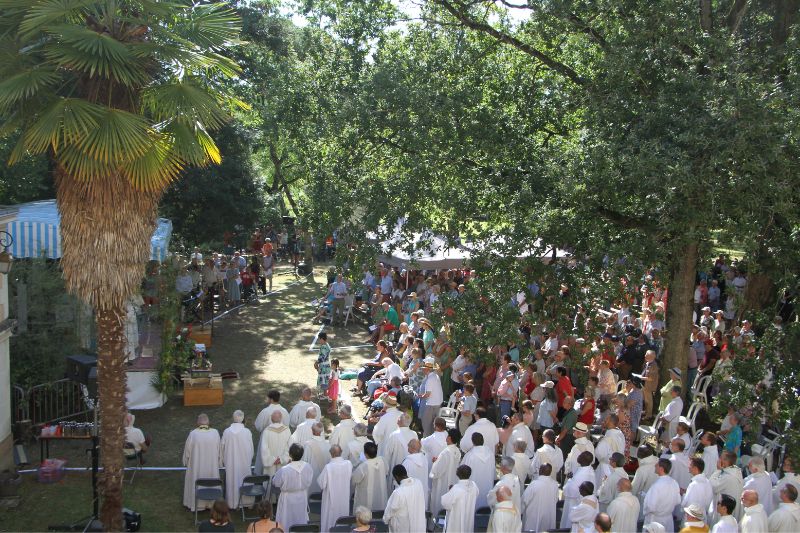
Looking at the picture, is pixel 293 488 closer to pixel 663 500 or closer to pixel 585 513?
pixel 585 513

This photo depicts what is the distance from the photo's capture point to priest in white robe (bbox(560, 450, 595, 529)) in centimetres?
984

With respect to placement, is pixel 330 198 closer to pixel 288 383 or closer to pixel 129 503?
pixel 288 383

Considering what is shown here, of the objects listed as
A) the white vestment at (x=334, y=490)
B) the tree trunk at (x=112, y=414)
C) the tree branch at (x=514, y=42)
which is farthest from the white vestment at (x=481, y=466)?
the tree branch at (x=514, y=42)

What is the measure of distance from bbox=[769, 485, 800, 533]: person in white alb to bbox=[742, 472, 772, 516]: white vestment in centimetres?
68

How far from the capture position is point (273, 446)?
11086 mm

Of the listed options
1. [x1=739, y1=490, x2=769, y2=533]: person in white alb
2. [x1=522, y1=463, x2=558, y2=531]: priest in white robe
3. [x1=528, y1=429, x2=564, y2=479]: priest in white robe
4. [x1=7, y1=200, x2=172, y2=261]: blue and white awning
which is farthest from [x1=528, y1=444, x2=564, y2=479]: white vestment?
[x1=7, y1=200, x2=172, y2=261]: blue and white awning

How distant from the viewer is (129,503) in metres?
10.9

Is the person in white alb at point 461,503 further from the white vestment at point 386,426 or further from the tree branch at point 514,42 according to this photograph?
the tree branch at point 514,42

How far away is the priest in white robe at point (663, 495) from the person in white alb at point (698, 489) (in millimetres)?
128

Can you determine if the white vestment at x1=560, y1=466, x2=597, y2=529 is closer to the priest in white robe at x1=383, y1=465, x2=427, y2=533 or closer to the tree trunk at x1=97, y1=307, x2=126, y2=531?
the priest in white robe at x1=383, y1=465, x2=427, y2=533

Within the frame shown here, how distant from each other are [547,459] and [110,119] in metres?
6.81

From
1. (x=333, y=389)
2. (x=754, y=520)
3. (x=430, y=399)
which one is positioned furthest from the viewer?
(x=333, y=389)

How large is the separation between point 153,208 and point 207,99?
4.80 ft

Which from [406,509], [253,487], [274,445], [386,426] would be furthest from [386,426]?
[406,509]
